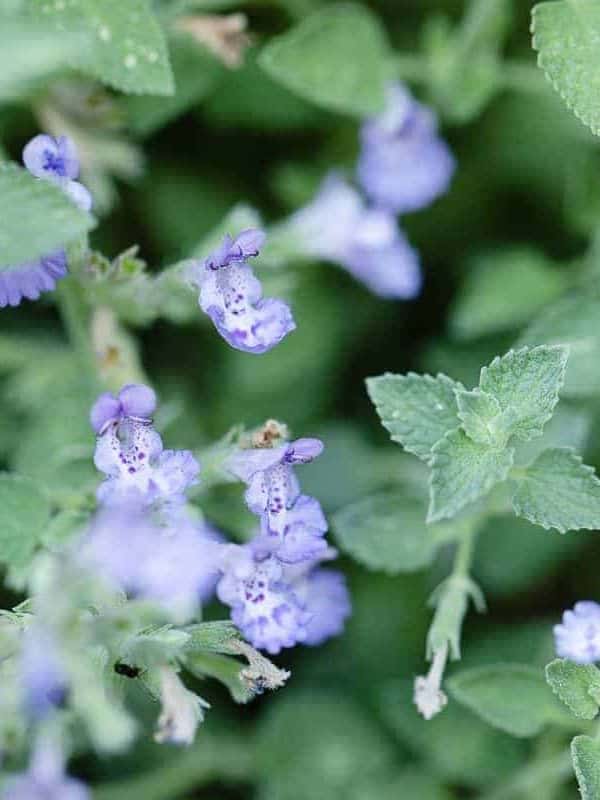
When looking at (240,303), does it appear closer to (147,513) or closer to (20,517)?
(147,513)

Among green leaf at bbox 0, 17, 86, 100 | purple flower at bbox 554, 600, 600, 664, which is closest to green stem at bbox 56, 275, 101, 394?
green leaf at bbox 0, 17, 86, 100

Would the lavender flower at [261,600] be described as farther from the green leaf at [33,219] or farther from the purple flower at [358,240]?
the purple flower at [358,240]

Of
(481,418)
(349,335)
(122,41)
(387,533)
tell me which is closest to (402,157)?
(349,335)

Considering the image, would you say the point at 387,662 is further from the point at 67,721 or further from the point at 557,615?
the point at 67,721

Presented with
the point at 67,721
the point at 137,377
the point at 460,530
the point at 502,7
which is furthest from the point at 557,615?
the point at 67,721

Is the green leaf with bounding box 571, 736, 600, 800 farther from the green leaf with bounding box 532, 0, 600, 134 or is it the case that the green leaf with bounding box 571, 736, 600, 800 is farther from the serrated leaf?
the green leaf with bounding box 532, 0, 600, 134

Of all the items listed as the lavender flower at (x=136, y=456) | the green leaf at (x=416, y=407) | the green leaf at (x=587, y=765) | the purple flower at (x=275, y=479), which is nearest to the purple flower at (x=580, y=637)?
the green leaf at (x=587, y=765)
